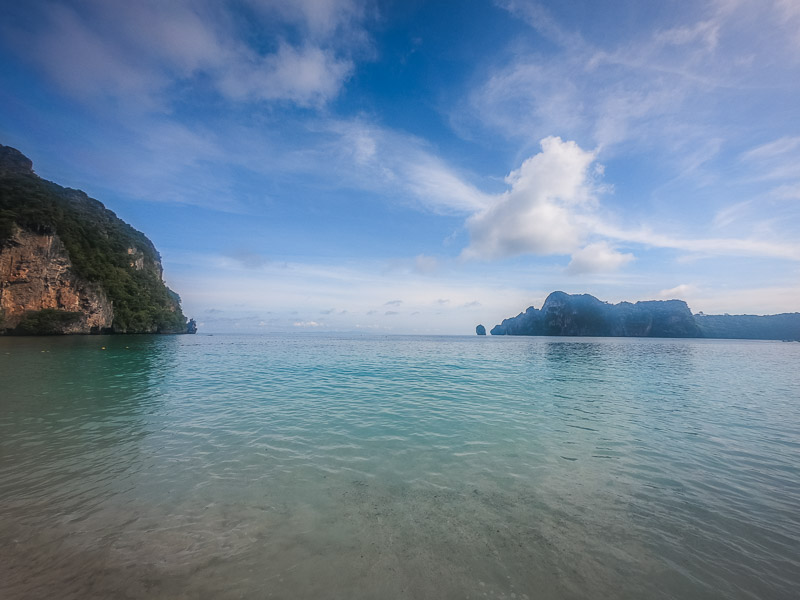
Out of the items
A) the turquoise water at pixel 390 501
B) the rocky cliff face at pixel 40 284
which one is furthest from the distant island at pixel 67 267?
the turquoise water at pixel 390 501

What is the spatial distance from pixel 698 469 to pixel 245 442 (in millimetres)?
14746

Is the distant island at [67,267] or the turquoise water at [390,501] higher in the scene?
the distant island at [67,267]

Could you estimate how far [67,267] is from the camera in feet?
279

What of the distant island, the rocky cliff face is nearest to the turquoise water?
the rocky cliff face

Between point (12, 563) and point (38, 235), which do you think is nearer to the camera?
point (12, 563)

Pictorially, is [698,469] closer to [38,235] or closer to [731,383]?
[731,383]

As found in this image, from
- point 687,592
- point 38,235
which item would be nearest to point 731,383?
point 687,592

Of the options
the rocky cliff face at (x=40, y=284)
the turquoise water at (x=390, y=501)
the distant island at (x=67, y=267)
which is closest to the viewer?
the turquoise water at (x=390, y=501)

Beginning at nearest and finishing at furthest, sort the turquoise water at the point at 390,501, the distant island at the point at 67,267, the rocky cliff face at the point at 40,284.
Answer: the turquoise water at the point at 390,501, the rocky cliff face at the point at 40,284, the distant island at the point at 67,267

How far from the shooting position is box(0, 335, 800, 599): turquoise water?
498 centimetres

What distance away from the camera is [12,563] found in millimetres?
4980

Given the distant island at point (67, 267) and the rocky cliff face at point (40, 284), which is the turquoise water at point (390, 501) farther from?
the distant island at point (67, 267)

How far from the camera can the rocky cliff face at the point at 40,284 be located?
7500 cm

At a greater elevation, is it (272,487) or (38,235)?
(38,235)
